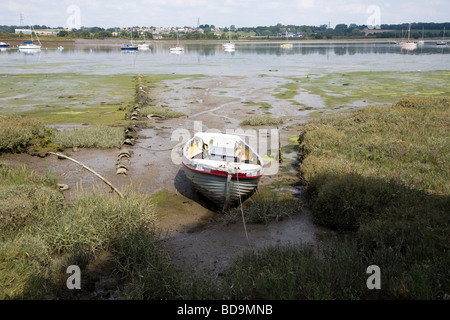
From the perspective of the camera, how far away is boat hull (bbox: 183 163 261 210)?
35.7 ft

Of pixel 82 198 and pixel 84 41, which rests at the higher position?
pixel 84 41

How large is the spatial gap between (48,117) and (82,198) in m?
15.4

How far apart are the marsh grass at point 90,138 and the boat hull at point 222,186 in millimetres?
7006

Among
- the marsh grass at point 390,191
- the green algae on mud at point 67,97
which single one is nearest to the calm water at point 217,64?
the green algae on mud at point 67,97

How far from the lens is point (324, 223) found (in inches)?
406

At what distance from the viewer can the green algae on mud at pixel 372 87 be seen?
3069cm

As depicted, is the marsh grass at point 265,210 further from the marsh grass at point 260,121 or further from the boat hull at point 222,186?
the marsh grass at point 260,121

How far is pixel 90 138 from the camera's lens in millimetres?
17844

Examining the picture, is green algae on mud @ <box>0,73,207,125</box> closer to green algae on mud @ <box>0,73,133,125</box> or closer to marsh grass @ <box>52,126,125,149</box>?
green algae on mud @ <box>0,73,133,125</box>

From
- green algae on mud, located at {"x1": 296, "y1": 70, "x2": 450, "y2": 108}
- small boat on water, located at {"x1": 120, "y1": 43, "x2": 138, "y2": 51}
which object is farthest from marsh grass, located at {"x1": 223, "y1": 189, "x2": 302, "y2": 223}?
small boat on water, located at {"x1": 120, "y1": 43, "x2": 138, "y2": 51}

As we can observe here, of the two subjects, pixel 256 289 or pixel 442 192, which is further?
pixel 442 192

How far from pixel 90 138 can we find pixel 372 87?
90.7ft

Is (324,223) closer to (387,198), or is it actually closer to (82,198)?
(387,198)
